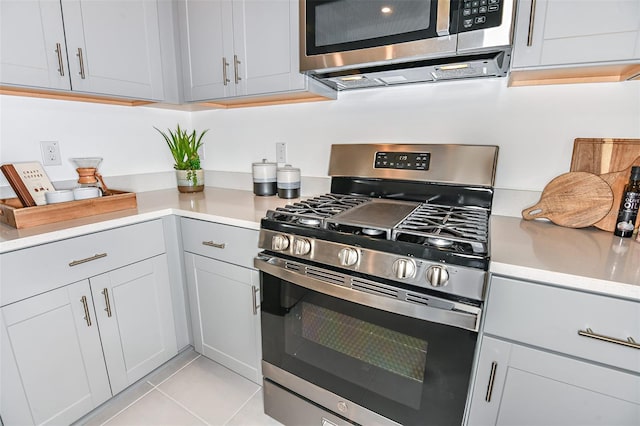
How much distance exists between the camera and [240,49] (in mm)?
1505

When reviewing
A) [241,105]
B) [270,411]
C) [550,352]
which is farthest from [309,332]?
[241,105]

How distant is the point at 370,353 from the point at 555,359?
0.50 m

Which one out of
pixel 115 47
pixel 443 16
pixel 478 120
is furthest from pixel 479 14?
pixel 115 47

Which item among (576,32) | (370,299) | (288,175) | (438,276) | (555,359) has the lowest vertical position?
(555,359)

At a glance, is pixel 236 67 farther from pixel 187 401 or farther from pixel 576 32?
pixel 187 401

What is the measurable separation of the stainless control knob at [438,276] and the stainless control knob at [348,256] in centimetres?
22

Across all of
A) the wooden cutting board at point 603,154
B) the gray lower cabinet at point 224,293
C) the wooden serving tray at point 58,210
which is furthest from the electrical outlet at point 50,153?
the wooden cutting board at point 603,154

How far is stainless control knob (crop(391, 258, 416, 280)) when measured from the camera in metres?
0.84

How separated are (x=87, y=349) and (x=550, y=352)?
5.28 ft

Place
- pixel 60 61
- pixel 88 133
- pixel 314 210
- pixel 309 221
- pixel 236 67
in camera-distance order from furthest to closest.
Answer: pixel 88 133, pixel 236 67, pixel 60 61, pixel 314 210, pixel 309 221

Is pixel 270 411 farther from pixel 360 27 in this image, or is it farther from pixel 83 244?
pixel 360 27

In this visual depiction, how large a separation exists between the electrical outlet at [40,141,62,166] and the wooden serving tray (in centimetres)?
26

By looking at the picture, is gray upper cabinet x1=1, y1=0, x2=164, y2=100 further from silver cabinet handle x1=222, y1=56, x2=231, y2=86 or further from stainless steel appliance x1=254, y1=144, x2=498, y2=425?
stainless steel appliance x1=254, y1=144, x2=498, y2=425

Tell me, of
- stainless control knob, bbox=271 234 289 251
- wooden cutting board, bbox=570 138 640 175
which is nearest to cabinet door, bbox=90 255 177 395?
stainless control knob, bbox=271 234 289 251
